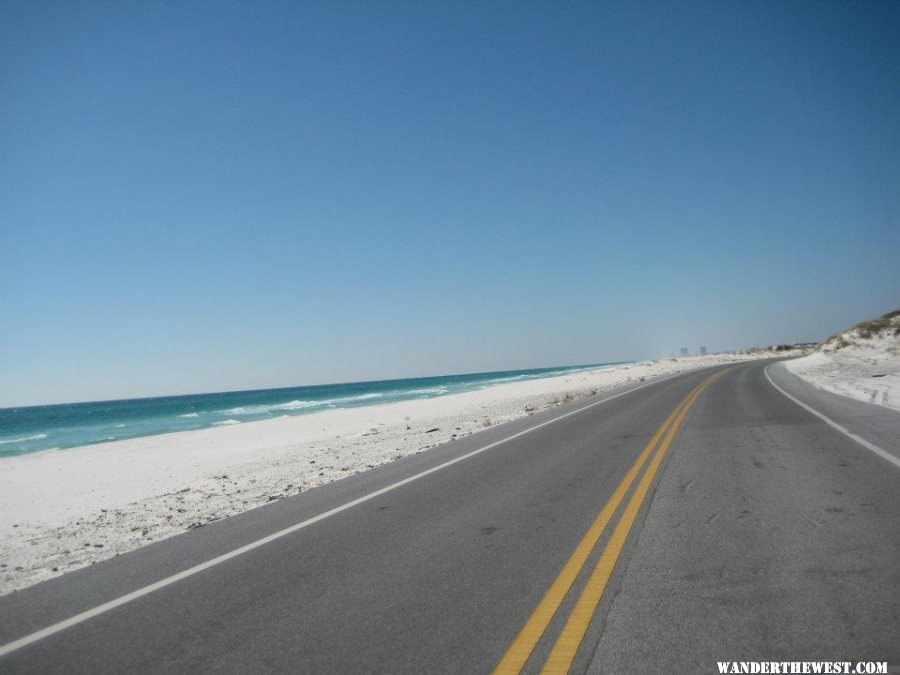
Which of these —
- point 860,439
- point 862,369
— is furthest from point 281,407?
point 860,439

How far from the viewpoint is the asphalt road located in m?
3.29

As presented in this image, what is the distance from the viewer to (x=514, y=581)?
4.31 meters

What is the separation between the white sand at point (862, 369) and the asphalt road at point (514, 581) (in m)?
11.8

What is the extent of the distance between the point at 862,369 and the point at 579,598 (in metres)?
32.6

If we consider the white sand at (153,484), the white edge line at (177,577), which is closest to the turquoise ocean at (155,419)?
the white sand at (153,484)

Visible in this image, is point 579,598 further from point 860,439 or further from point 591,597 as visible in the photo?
point 860,439

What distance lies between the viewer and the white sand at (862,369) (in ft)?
58.9

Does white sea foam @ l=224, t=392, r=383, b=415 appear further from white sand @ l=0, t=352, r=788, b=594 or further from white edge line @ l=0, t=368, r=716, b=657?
white edge line @ l=0, t=368, r=716, b=657

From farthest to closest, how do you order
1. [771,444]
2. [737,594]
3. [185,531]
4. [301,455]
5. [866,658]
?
[301,455]
[771,444]
[185,531]
[737,594]
[866,658]

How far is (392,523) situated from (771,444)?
7.60 m

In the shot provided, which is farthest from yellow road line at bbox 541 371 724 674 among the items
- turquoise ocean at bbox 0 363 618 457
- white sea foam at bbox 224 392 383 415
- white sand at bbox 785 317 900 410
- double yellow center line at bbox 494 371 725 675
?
white sea foam at bbox 224 392 383 415

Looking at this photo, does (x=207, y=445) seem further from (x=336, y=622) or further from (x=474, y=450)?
(x=336, y=622)

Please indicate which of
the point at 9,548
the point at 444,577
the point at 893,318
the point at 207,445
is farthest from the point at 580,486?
the point at 893,318

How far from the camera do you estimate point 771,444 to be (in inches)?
391
